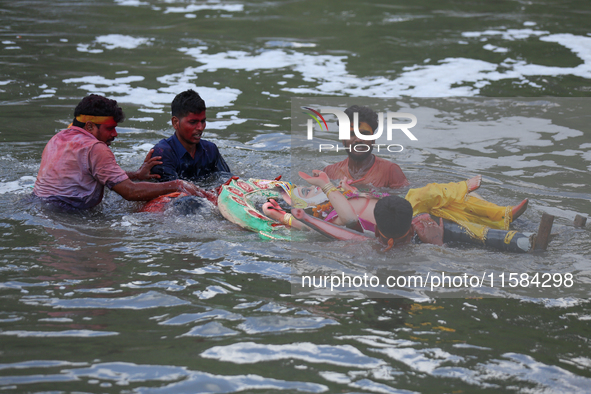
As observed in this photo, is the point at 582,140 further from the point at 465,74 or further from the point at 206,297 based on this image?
the point at 206,297

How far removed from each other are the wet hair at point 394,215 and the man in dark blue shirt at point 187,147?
2454mm

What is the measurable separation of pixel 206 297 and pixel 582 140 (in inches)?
252

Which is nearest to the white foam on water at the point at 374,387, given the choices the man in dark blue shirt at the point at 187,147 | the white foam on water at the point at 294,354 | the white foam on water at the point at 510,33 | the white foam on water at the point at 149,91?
the white foam on water at the point at 294,354

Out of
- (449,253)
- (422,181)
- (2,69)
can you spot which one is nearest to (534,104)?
(422,181)

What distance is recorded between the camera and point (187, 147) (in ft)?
21.1

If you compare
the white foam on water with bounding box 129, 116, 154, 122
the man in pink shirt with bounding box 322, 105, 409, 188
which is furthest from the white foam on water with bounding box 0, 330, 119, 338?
the white foam on water with bounding box 129, 116, 154, 122

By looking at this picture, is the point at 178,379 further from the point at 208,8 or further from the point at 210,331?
the point at 208,8

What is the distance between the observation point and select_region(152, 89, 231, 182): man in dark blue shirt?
6129 mm

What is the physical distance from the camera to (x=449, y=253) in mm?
4883

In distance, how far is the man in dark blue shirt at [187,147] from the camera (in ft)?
20.1

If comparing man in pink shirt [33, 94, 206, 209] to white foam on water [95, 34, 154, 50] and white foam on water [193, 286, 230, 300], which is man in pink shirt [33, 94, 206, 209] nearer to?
white foam on water [193, 286, 230, 300]

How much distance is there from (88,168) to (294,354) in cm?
321

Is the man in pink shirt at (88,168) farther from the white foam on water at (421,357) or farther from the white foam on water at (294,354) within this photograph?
the white foam on water at (421,357)

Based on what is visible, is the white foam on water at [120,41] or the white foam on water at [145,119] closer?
the white foam on water at [145,119]
